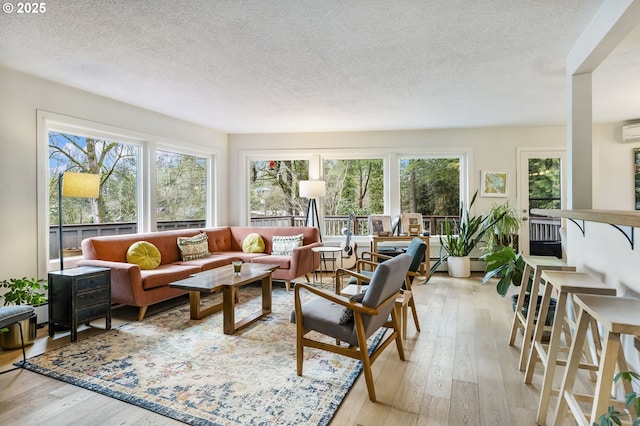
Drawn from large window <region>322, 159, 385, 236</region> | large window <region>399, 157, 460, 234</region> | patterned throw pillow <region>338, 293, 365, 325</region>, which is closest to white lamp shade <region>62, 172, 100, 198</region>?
patterned throw pillow <region>338, 293, 365, 325</region>

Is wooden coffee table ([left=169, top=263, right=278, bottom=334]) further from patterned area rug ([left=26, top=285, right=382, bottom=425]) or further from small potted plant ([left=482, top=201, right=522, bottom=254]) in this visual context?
small potted plant ([left=482, top=201, right=522, bottom=254])

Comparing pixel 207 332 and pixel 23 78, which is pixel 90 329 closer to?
pixel 207 332

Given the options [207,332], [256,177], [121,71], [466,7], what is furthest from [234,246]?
[466,7]

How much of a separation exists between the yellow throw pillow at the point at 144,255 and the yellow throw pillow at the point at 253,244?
143 centimetres

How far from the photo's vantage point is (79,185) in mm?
3213

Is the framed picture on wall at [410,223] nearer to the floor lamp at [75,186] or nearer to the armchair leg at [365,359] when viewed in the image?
the armchair leg at [365,359]

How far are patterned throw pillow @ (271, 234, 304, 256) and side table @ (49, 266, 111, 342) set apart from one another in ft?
7.70

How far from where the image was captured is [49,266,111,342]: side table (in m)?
3.00

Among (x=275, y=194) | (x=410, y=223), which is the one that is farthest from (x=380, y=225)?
(x=275, y=194)

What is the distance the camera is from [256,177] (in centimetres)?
636

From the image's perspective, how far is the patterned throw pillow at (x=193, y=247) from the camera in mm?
4598

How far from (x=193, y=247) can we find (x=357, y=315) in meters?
3.23

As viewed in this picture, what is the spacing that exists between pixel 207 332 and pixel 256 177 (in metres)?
3.63

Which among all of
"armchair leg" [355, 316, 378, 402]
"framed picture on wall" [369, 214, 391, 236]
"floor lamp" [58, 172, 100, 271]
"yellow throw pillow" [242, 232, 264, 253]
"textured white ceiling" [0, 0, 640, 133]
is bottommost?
"armchair leg" [355, 316, 378, 402]
